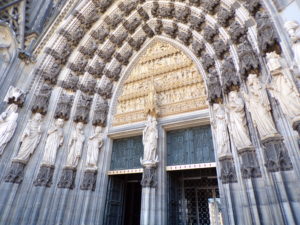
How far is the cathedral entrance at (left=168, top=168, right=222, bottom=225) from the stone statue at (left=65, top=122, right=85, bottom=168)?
274 cm

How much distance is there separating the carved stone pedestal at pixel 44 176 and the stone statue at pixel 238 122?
4.76 metres

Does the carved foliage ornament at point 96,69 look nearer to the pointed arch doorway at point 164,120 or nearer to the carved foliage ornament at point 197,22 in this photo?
the pointed arch doorway at point 164,120

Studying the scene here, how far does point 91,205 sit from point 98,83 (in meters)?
4.01

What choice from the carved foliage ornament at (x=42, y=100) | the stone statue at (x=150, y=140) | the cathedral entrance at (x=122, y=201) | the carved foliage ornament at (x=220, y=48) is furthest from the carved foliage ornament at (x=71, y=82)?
the carved foliage ornament at (x=220, y=48)

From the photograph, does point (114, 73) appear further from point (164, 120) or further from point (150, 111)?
point (164, 120)

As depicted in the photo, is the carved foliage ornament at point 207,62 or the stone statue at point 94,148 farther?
the stone statue at point 94,148

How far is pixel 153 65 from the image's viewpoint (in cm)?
698

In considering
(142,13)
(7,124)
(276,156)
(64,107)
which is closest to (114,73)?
(64,107)

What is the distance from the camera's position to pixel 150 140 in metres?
5.23

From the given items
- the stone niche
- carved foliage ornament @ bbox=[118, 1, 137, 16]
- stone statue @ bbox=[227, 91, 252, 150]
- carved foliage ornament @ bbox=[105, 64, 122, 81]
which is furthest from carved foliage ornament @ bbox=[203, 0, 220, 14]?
the stone niche

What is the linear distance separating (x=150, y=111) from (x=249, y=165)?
298cm

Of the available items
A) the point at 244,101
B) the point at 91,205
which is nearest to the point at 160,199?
the point at 91,205

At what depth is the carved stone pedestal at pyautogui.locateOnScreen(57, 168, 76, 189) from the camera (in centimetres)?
517

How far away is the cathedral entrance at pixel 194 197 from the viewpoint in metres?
5.43
